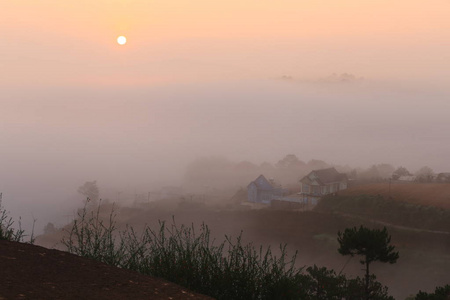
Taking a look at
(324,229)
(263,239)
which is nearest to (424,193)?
(324,229)

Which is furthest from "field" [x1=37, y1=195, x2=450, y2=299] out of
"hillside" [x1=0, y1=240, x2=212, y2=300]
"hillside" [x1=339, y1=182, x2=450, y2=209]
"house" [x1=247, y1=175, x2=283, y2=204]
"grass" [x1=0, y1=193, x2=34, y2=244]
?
"hillside" [x1=0, y1=240, x2=212, y2=300]

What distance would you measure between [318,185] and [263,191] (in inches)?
466

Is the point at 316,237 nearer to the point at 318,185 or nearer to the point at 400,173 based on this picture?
the point at 318,185

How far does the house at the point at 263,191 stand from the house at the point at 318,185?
216 inches

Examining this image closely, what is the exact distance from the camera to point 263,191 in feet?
283

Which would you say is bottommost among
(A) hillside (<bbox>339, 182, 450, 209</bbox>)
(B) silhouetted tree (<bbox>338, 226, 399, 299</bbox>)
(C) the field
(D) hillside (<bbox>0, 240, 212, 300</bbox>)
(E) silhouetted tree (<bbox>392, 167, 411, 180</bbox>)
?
(C) the field

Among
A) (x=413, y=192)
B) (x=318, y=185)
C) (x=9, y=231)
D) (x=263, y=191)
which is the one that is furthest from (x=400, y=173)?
(x=9, y=231)

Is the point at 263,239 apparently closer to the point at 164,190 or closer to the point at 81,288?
the point at 164,190

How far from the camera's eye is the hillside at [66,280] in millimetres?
7945

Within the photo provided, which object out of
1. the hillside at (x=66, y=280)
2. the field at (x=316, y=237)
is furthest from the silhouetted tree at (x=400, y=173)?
the hillside at (x=66, y=280)

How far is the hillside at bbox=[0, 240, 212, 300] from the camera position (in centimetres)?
795

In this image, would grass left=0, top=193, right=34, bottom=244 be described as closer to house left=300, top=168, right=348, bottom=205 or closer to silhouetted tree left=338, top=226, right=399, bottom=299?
silhouetted tree left=338, top=226, right=399, bottom=299

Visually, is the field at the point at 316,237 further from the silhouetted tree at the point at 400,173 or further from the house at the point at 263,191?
the silhouetted tree at the point at 400,173

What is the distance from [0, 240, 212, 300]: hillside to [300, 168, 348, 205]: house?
67267 mm
